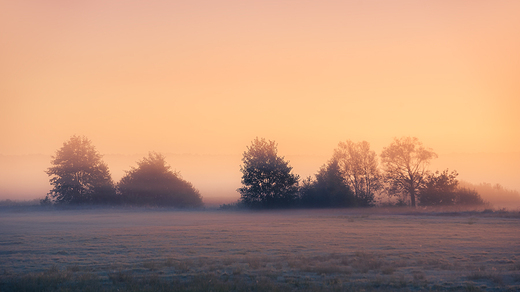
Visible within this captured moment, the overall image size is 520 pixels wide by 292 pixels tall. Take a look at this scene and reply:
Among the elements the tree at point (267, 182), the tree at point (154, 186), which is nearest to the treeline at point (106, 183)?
the tree at point (154, 186)

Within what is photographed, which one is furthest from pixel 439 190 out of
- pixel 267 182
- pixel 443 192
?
pixel 267 182

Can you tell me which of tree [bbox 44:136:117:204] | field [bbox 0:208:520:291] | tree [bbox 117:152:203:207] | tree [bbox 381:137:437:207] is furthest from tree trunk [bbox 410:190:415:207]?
tree [bbox 44:136:117:204]

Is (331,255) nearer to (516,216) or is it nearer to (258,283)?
(258,283)

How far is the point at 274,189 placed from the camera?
185 ft

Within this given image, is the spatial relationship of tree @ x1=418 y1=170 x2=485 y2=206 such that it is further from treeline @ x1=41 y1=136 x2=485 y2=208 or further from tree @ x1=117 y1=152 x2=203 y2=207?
tree @ x1=117 y1=152 x2=203 y2=207

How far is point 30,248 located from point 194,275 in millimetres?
10860

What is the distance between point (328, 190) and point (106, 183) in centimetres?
3732

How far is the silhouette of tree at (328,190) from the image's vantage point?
5462 cm

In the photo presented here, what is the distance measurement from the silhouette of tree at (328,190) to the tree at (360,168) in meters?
1.91

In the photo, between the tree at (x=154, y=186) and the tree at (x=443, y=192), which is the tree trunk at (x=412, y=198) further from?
the tree at (x=154, y=186)

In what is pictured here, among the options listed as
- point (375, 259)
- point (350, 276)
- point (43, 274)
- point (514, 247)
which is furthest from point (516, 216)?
point (43, 274)

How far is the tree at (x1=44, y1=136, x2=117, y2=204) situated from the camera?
197 ft

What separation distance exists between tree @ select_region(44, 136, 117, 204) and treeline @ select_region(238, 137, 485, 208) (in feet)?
80.8

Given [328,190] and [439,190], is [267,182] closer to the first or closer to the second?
[328,190]
